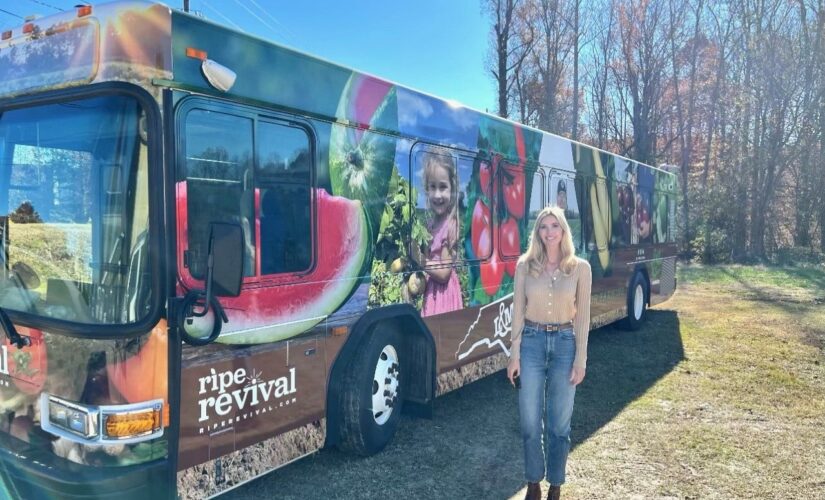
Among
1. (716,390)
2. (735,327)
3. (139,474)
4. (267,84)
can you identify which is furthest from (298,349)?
(735,327)

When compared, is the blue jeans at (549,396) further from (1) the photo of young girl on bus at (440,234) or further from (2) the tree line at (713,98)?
(2) the tree line at (713,98)

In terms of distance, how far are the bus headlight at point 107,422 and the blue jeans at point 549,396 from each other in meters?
2.09

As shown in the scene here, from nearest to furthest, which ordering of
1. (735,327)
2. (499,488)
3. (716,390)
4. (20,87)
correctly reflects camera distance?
(20,87) → (499,488) → (716,390) → (735,327)

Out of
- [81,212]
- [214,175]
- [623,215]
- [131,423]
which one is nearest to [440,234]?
Result: [214,175]

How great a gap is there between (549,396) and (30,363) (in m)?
2.87

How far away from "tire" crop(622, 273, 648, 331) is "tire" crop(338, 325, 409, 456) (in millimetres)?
6157

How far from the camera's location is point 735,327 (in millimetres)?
10312

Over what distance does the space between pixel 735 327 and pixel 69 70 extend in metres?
10.3

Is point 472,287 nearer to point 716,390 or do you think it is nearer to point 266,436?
point 266,436

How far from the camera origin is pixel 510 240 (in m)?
6.39

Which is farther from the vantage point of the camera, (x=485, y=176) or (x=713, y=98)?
(x=713, y=98)

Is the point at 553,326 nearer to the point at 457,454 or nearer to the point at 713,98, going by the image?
the point at 457,454

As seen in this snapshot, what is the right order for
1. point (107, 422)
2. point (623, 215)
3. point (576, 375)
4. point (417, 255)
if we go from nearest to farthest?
point (107, 422)
point (576, 375)
point (417, 255)
point (623, 215)

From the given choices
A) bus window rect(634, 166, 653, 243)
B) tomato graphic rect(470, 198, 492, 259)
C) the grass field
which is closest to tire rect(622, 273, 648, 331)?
bus window rect(634, 166, 653, 243)
